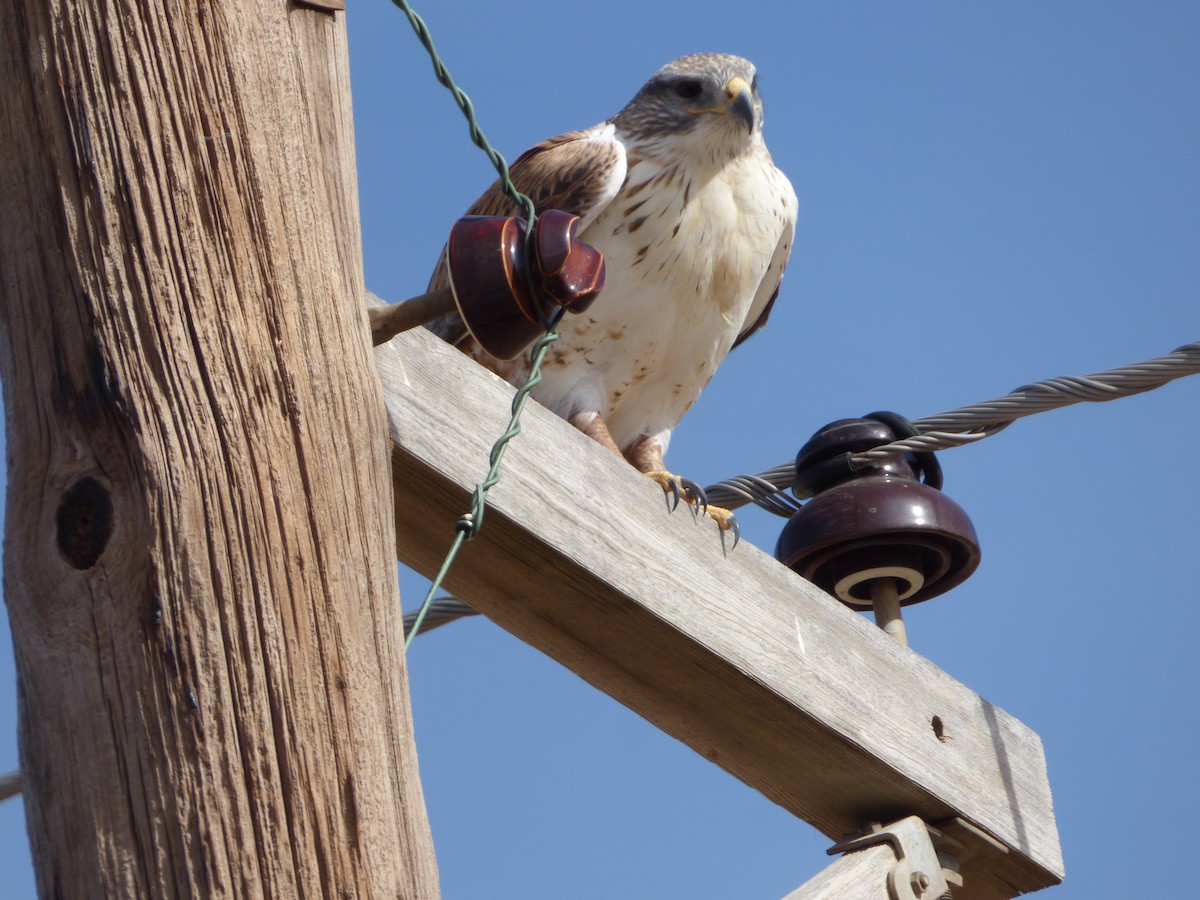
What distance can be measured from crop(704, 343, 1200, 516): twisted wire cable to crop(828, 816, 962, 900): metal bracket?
95 centimetres

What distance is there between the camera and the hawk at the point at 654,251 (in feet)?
14.3

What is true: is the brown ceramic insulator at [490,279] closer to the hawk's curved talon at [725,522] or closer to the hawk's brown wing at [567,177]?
the hawk's curved talon at [725,522]

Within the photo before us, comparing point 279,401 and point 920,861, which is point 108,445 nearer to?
point 279,401

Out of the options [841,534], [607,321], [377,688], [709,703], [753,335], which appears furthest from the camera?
[753,335]

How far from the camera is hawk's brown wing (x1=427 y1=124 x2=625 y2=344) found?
4.34 m

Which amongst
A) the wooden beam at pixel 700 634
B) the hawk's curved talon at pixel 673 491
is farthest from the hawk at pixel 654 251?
the wooden beam at pixel 700 634

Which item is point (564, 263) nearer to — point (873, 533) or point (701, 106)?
point (873, 533)

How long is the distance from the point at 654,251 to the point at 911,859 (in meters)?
1.93

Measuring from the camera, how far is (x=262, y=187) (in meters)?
1.70

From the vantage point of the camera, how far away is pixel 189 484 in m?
1.56

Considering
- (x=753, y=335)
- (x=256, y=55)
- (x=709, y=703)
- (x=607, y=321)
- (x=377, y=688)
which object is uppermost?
(x=753, y=335)

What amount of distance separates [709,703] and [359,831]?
4.77ft

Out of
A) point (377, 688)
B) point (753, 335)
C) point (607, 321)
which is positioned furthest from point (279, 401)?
point (753, 335)

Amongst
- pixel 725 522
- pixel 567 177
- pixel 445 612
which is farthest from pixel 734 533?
pixel 567 177
